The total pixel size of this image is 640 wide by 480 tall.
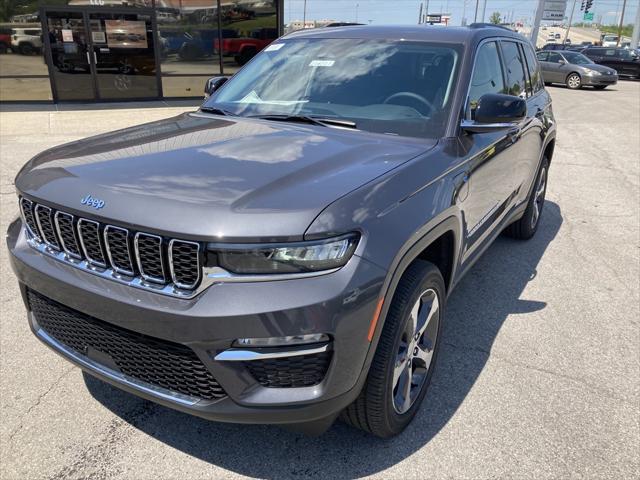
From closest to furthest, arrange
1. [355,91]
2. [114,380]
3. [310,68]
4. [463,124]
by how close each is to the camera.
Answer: [114,380]
[463,124]
[355,91]
[310,68]

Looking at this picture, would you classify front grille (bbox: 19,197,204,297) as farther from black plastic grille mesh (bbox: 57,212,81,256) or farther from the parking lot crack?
the parking lot crack

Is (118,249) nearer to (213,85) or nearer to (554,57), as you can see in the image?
(213,85)

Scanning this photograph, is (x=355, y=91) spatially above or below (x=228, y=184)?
above

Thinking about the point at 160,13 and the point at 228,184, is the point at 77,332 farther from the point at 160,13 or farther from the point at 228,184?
the point at 160,13

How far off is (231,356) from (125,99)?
14031 millimetres

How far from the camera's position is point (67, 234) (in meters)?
2.25

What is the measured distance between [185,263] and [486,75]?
8.12 feet

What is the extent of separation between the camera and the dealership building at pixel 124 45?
522 inches

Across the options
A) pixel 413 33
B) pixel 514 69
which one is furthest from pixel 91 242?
pixel 514 69

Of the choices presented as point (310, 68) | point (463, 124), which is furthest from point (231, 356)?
point (310, 68)

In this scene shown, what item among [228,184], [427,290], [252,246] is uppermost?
[228,184]

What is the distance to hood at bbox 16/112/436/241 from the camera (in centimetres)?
190

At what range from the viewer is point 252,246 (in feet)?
6.16

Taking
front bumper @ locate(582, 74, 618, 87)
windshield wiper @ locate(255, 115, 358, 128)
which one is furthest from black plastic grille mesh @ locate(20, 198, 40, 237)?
front bumper @ locate(582, 74, 618, 87)
